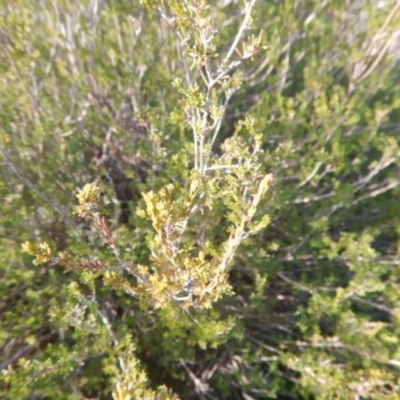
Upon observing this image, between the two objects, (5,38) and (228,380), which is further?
(228,380)

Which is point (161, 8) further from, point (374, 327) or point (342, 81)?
point (342, 81)

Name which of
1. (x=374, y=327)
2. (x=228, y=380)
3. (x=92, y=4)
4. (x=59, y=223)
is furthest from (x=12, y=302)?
(x=374, y=327)

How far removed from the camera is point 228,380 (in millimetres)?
2428

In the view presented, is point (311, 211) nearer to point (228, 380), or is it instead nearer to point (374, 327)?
point (374, 327)

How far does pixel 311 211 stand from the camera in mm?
2535

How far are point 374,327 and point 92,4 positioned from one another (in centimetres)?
204

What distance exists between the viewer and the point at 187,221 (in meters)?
1.78

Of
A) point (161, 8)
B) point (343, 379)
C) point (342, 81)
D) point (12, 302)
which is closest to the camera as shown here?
point (161, 8)

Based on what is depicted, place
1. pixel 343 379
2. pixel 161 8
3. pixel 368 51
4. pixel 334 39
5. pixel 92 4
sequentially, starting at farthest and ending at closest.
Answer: pixel 334 39
pixel 368 51
pixel 92 4
pixel 343 379
pixel 161 8

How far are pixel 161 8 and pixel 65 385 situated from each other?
167cm

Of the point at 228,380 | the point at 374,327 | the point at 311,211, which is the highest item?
the point at 311,211

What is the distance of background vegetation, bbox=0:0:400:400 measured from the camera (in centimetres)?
195

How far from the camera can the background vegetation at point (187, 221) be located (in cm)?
195

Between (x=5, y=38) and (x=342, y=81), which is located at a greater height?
(x=342, y=81)
